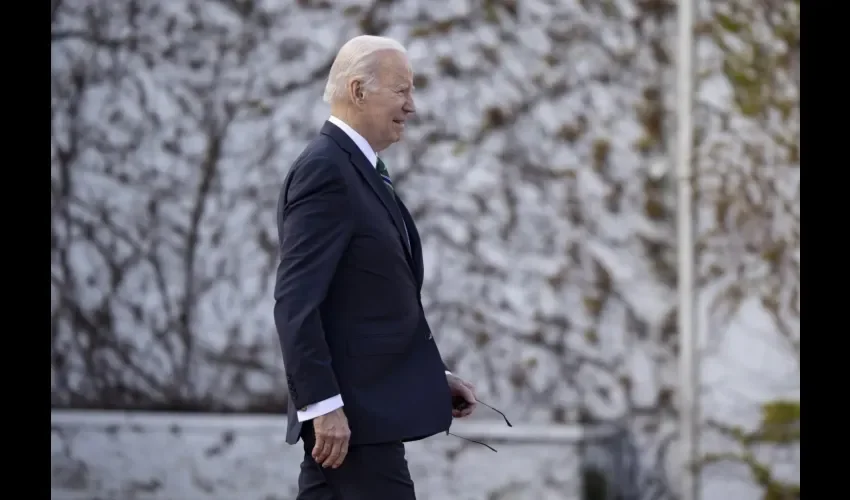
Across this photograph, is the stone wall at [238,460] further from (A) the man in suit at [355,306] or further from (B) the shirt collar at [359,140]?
(B) the shirt collar at [359,140]

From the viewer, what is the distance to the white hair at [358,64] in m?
3.42

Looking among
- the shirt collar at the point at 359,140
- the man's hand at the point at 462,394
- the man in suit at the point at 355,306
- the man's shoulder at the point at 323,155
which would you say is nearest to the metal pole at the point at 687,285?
the man's hand at the point at 462,394

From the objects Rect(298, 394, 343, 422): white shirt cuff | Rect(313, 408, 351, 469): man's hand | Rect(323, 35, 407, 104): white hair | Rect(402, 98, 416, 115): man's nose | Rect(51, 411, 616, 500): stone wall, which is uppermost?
Rect(323, 35, 407, 104): white hair

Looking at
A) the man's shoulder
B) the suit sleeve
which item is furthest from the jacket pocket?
the man's shoulder

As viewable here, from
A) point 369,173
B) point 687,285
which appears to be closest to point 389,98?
point 369,173

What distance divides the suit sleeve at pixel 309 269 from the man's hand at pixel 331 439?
51 mm

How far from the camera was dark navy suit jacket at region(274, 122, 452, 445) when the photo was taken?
3209 millimetres

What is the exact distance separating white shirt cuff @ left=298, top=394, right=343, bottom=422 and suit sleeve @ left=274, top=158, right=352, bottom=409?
12 mm

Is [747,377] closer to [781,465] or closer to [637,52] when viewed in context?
[781,465]

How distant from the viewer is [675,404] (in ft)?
18.7

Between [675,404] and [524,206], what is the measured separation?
3.38ft

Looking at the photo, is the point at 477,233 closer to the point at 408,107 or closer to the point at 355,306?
the point at 408,107

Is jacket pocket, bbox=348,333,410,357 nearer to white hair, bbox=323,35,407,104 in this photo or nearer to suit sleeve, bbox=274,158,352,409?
suit sleeve, bbox=274,158,352,409
